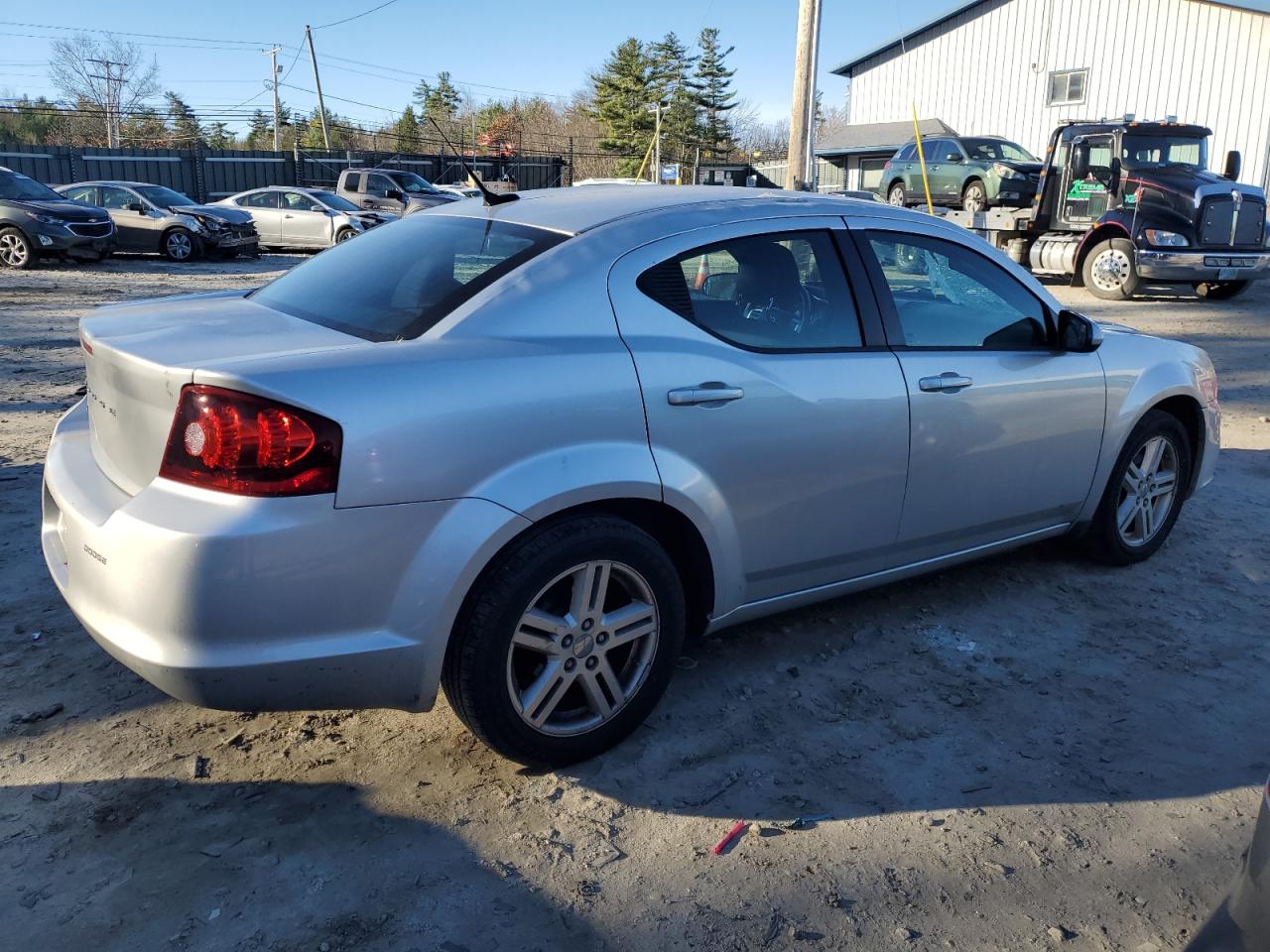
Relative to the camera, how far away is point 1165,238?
14.9 m

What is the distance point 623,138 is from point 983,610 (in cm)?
7175

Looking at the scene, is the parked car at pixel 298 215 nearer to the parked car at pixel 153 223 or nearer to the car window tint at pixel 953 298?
→ the parked car at pixel 153 223

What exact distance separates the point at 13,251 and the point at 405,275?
16308 millimetres

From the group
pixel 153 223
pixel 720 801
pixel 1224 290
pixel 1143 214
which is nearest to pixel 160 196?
pixel 153 223

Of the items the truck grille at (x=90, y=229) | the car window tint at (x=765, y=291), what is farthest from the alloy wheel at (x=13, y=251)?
the car window tint at (x=765, y=291)

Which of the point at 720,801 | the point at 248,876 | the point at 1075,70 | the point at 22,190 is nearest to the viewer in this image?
the point at 248,876

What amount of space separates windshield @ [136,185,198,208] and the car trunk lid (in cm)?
1841

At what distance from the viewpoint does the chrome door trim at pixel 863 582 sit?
3.35 metres

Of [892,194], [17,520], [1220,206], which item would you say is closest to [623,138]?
[892,194]

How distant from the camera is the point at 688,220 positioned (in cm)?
323

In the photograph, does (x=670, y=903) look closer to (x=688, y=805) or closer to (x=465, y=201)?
(x=688, y=805)

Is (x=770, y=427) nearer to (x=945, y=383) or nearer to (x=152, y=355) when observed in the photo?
(x=945, y=383)

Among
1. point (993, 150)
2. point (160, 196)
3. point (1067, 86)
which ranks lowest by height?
point (160, 196)

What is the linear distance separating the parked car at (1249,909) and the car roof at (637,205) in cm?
229
